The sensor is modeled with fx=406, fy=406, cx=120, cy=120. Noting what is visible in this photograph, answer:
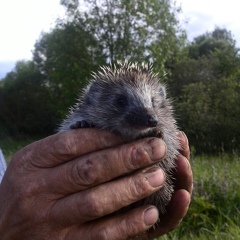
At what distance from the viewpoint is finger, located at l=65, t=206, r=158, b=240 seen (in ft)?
6.70

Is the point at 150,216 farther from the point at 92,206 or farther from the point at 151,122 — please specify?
the point at 151,122

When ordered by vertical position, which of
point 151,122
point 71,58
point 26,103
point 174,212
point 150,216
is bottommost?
point 174,212

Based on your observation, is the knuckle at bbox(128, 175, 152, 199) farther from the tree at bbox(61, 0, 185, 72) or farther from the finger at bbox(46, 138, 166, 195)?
the tree at bbox(61, 0, 185, 72)

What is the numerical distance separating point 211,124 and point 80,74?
6.66m

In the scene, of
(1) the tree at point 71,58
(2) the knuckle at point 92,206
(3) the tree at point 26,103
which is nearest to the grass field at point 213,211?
(2) the knuckle at point 92,206

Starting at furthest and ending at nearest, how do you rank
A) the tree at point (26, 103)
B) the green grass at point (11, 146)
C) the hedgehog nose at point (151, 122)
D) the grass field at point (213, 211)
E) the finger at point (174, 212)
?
1. the tree at point (26, 103)
2. the green grass at point (11, 146)
3. the grass field at point (213, 211)
4. the finger at point (174, 212)
5. the hedgehog nose at point (151, 122)

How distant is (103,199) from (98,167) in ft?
0.52

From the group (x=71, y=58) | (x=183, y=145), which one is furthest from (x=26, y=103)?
(x=183, y=145)

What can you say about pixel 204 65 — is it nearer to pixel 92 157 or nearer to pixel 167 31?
pixel 167 31

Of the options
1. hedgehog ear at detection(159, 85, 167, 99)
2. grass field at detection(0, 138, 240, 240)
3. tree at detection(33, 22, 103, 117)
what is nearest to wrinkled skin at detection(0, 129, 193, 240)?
hedgehog ear at detection(159, 85, 167, 99)

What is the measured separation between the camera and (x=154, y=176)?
6.93ft

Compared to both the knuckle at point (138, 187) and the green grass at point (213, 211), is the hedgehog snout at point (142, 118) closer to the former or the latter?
the knuckle at point (138, 187)

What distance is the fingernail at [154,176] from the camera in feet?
6.88

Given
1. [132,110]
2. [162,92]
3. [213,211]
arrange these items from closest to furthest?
[132,110] < [162,92] < [213,211]
